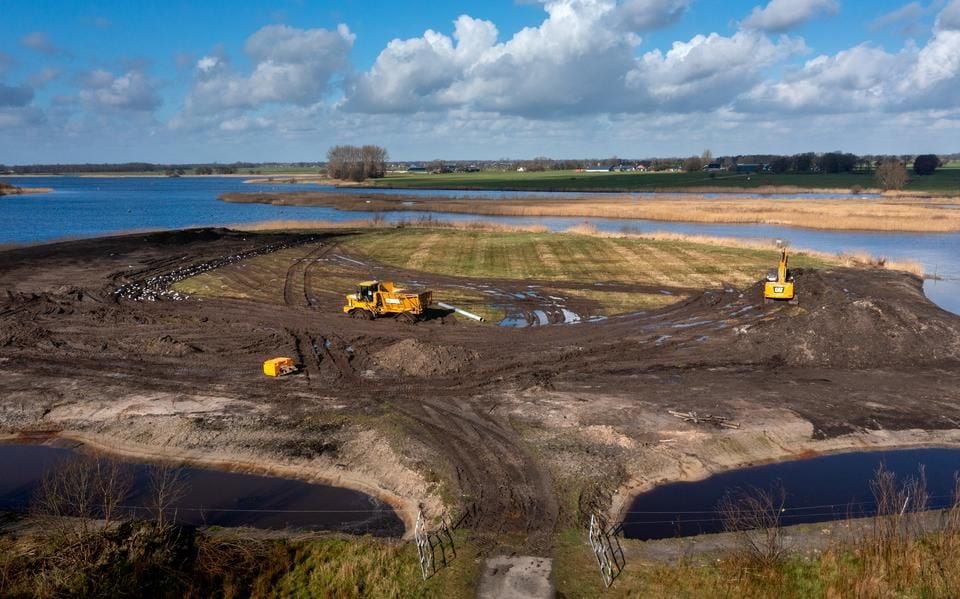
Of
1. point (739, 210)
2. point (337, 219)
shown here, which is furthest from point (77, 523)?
point (739, 210)

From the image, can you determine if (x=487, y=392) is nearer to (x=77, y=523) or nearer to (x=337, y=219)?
(x=77, y=523)

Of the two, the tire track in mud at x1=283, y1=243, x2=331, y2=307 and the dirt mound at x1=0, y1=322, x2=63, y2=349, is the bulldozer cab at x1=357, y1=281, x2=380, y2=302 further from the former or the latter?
the dirt mound at x1=0, y1=322, x2=63, y2=349

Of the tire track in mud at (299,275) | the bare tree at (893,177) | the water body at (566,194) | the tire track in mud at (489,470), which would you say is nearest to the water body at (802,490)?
the tire track in mud at (489,470)

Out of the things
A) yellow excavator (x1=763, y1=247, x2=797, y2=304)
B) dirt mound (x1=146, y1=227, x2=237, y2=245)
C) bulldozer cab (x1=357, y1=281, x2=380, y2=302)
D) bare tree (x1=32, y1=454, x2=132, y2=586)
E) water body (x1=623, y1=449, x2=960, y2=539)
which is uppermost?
dirt mound (x1=146, y1=227, x2=237, y2=245)

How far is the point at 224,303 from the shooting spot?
4147 centimetres

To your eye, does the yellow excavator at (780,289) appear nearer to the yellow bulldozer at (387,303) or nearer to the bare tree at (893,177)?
the yellow bulldozer at (387,303)

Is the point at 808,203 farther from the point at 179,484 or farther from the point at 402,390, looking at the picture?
the point at 179,484

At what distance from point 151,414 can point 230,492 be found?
700 centimetres

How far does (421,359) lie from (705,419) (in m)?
12.3

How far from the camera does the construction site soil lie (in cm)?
2094

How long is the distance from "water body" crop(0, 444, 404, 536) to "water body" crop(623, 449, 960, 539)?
7577mm

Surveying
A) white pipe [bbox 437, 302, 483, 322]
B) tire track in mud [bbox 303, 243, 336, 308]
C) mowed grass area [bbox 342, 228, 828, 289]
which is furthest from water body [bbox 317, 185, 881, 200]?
white pipe [bbox 437, 302, 483, 322]

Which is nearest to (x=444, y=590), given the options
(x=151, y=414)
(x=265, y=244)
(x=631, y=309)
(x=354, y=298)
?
(x=151, y=414)

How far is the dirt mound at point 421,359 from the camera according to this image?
2881cm
